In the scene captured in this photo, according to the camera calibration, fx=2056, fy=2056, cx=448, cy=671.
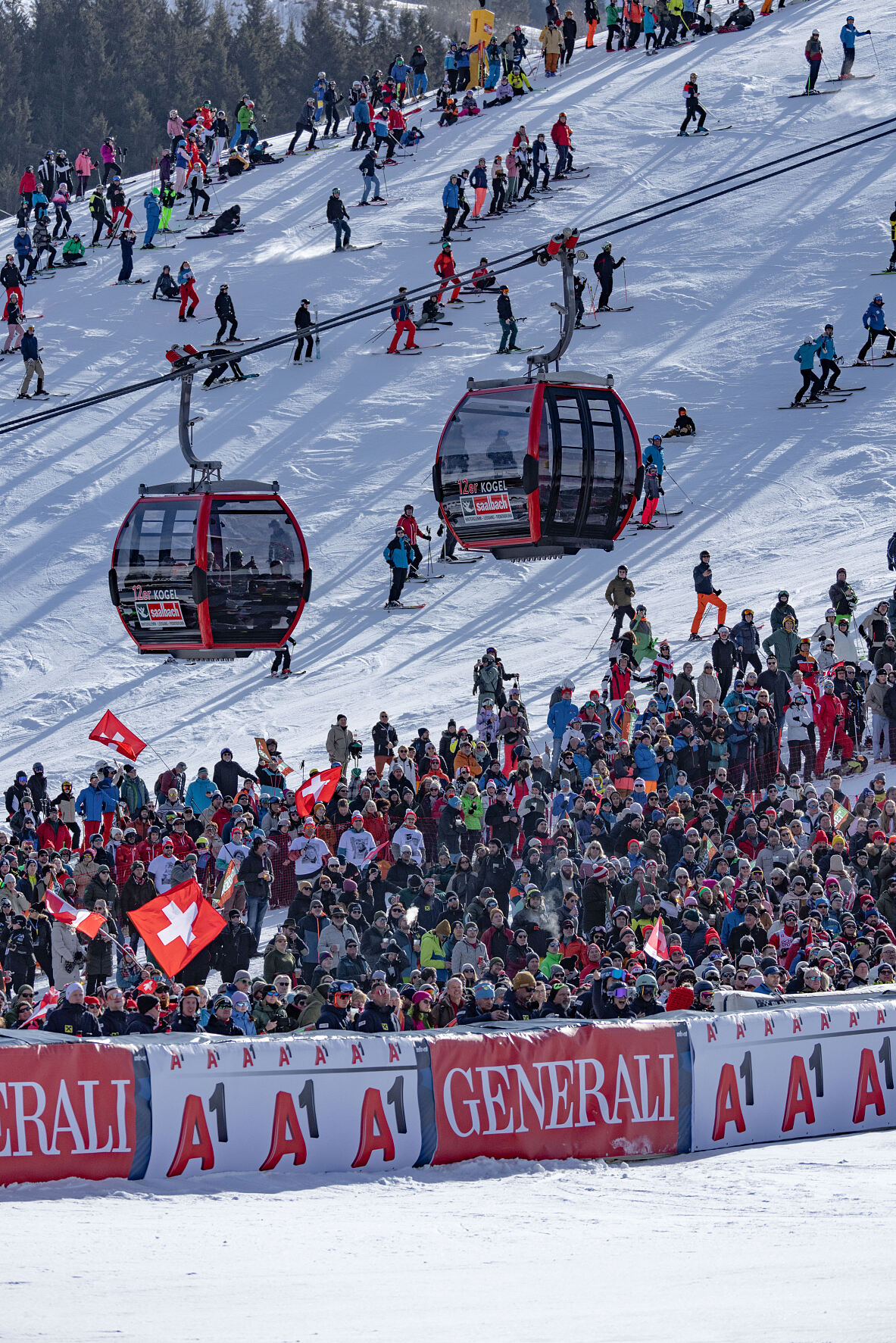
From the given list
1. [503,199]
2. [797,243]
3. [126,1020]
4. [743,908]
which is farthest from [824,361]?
[126,1020]

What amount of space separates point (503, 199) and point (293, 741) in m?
19.8

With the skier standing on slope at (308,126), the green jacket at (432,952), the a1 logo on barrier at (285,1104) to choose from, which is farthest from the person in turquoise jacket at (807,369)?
the a1 logo on barrier at (285,1104)

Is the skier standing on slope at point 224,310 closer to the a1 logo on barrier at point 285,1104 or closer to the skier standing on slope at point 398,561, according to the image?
the skier standing on slope at point 398,561

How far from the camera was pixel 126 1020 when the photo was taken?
13.4m

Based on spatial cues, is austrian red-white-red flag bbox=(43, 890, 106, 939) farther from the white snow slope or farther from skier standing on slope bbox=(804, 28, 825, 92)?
skier standing on slope bbox=(804, 28, 825, 92)

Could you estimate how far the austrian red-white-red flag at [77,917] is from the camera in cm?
1692

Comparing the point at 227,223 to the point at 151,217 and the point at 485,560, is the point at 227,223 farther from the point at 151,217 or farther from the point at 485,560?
the point at 485,560

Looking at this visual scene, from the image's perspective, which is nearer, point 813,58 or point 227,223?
point 227,223

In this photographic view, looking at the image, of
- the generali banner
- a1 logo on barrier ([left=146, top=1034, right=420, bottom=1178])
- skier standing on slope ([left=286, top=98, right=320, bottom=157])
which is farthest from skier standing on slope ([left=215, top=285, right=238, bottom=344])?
a1 logo on barrier ([left=146, top=1034, right=420, bottom=1178])

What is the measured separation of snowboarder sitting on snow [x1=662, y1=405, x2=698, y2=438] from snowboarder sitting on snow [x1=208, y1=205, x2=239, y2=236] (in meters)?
13.8

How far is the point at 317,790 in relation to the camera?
2131cm

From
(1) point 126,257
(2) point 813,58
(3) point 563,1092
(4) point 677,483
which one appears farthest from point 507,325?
(3) point 563,1092

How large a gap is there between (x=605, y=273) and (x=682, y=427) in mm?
4903

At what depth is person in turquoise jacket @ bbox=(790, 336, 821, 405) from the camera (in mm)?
34094
